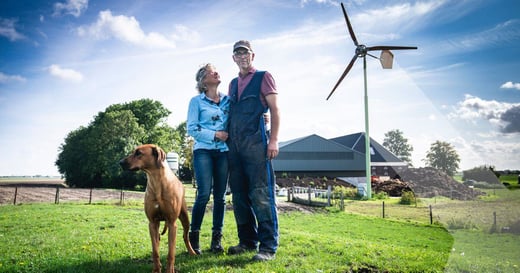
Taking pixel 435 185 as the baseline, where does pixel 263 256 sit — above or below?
below

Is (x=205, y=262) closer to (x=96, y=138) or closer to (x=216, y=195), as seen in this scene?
(x=216, y=195)

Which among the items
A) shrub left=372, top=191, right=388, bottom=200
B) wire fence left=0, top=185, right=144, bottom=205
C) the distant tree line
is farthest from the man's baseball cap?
shrub left=372, top=191, right=388, bottom=200

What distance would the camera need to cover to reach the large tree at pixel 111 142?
37500 mm

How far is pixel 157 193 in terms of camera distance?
3.82 meters

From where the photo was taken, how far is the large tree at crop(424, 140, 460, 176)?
6.64 feet

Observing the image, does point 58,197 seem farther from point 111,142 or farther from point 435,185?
point 435,185

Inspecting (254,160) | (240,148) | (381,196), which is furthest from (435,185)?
(381,196)

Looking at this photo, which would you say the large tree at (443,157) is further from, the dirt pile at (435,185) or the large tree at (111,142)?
the large tree at (111,142)

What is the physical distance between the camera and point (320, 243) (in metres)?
6.07

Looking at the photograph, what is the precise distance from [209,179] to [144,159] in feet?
3.76

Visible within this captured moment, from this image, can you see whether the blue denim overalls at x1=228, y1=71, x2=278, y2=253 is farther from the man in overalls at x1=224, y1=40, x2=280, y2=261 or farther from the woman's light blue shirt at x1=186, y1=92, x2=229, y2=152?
the woman's light blue shirt at x1=186, y1=92, x2=229, y2=152

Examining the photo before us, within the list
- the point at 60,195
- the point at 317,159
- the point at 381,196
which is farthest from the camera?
the point at 317,159

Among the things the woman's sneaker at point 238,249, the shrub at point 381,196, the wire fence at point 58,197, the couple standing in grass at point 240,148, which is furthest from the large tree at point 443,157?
the shrub at point 381,196

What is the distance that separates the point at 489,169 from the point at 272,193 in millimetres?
3068
